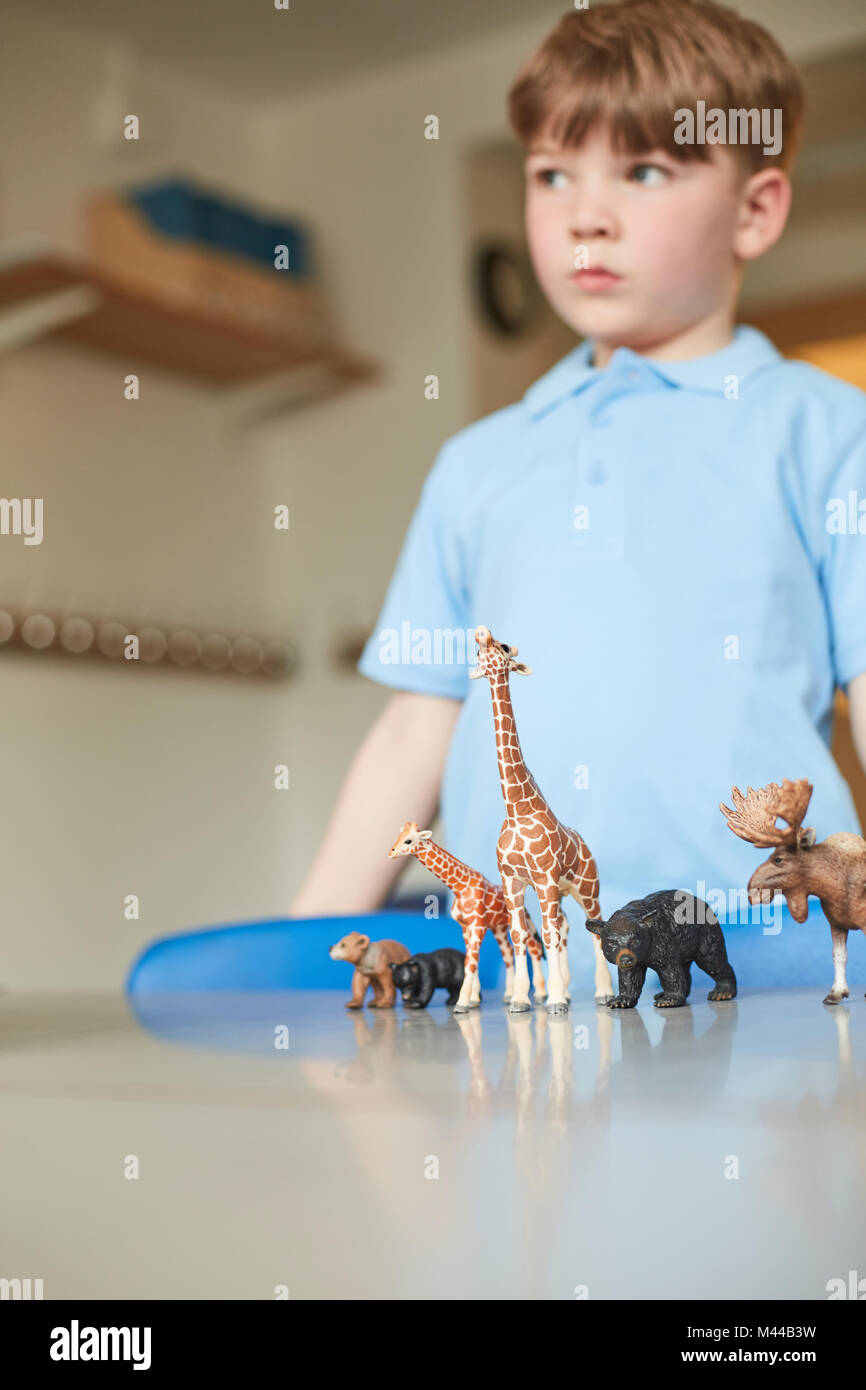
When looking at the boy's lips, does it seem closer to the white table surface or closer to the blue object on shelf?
the white table surface

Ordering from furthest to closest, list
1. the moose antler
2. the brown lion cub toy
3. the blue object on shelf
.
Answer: the blue object on shelf
the brown lion cub toy
the moose antler

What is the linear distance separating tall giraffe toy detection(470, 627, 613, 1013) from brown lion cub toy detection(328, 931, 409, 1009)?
7 cm

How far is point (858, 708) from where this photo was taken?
36.1 inches

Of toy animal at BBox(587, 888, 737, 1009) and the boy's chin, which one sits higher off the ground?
the boy's chin

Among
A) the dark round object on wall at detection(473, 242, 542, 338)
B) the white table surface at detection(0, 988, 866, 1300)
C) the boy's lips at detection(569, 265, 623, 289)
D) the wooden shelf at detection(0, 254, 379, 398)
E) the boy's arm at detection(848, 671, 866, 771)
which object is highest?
the dark round object on wall at detection(473, 242, 542, 338)

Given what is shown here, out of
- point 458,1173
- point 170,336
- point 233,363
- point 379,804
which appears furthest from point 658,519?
point 233,363

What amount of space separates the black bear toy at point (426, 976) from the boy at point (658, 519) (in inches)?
8.9

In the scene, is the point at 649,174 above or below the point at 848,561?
above

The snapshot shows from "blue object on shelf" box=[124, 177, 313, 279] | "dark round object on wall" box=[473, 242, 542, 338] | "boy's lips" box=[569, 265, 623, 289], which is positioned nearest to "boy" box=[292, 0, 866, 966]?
"boy's lips" box=[569, 265, 623, 289]

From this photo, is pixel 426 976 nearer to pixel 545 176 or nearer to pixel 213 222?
pixel 545 176

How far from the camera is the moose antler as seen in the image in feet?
1.90

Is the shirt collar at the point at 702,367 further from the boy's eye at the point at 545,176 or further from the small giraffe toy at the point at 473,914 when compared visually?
the small giraffe toy at the point at 473,914

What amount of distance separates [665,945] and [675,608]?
40 centimetres
